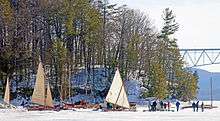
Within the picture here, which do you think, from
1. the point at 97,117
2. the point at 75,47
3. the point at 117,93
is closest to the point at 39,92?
the point at 117,93

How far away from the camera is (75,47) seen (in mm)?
84500

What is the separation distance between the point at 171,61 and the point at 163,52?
326 cm

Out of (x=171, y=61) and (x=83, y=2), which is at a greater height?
(x=83, y=2)

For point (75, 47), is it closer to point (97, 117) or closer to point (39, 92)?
point (39, 92)

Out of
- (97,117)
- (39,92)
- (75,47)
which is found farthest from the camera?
(75,47)

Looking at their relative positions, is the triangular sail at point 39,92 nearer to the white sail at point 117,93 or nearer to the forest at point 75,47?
the white sail at point 117,93

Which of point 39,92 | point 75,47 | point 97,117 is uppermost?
point 75,47

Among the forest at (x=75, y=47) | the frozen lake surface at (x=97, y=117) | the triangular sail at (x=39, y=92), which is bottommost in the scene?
the frozen lake surface at (x=97, y=117)

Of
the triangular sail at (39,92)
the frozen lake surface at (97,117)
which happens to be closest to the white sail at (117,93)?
the triangular sail at (39,92)

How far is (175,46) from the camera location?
98688mm

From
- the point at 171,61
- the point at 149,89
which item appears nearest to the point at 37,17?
the point at 149,89

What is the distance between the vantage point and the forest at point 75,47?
250 ft

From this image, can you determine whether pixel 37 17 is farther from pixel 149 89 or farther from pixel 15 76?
pixel 149 89

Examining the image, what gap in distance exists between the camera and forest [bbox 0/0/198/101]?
76.3 meters
